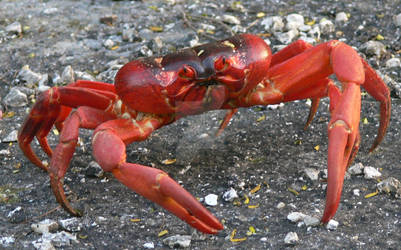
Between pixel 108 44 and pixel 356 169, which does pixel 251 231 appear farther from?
pixel 108 44

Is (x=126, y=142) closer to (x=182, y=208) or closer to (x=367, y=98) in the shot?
(x=182, y=208)

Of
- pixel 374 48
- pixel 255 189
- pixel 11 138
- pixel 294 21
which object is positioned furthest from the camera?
pixel 294 21

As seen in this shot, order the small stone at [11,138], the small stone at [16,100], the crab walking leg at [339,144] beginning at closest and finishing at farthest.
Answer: the crab walking leg at [339,144]
the small stone at [11,138]
the small stone at [16,100]

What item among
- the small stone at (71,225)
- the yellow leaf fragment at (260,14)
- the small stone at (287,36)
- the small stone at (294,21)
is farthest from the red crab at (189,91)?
the yellow leaf fragment at (260,14)

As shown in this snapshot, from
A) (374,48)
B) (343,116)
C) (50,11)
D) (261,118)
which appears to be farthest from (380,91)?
(50,11)

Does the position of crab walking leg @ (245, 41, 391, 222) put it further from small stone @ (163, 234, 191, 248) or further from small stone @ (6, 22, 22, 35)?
small stone @ (6, 22, 22, 35)

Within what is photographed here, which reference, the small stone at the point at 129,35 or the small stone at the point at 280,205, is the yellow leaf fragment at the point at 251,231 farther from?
the small stone at the point at 129,35
